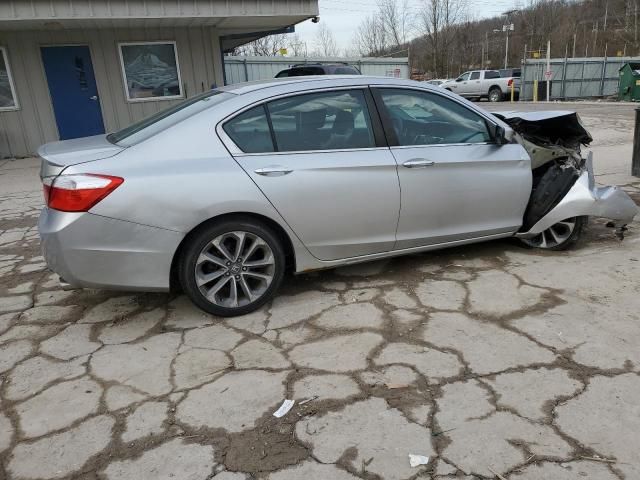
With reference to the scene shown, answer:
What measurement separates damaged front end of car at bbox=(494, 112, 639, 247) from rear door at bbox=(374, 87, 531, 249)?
7.3 inches

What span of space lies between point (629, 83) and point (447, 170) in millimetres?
23537

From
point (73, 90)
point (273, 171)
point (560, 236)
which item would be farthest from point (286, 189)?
point (73, 90)

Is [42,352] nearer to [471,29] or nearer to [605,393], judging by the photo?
[605,393]

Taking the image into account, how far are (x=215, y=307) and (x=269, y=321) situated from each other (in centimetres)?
36

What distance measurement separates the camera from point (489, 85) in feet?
89.5

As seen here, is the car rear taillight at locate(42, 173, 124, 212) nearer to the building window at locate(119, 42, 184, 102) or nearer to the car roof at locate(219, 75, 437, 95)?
the car roof at locate(219, 75, 437, 95)

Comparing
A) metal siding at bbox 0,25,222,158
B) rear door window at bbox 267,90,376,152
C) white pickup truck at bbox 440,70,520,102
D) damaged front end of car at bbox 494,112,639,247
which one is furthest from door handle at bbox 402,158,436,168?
white pickup truck at bbox 440,70,520,102

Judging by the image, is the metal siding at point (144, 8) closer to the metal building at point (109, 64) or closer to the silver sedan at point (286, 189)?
the metal building at point (109, 64)

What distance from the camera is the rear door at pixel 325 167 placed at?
10.7ft

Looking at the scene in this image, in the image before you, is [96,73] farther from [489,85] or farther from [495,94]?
[495,94]

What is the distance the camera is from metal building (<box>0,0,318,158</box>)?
9945 millimetres

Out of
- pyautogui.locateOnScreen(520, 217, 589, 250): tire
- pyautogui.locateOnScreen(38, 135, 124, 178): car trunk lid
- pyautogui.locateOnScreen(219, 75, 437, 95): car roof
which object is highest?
pyautogui.locateOnScreen(219, 75, 437, 95): car roof

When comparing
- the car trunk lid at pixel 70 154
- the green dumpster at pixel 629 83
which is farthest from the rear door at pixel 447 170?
the green dumpster at pixel 629 83

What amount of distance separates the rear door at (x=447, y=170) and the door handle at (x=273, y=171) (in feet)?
2.72
